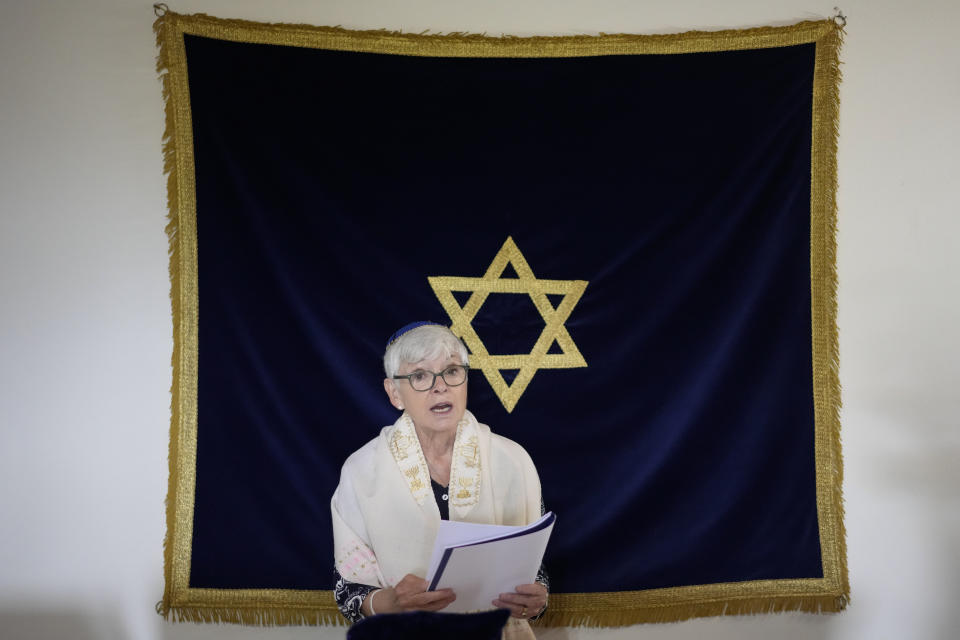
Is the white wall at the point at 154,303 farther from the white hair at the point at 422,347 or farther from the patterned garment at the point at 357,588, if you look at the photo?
the white hair at the point at 422,347

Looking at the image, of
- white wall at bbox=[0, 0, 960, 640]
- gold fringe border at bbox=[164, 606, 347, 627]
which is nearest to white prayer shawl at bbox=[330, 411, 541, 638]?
gold fringe border at bbox=[164, 606, 347, 627]

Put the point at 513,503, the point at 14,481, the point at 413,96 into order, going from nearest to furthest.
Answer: the point at 513,503 → the point at 14,481 → the point at 413,96

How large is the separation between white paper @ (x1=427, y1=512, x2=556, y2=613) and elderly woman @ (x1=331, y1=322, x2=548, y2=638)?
16cm

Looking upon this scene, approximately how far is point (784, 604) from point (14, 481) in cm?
259

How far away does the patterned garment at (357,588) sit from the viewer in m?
2.06

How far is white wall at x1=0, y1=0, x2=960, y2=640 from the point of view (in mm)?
2504

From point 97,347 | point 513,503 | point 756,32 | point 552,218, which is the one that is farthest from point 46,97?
point 756,32

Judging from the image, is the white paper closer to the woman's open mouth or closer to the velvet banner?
the woman's open mouth


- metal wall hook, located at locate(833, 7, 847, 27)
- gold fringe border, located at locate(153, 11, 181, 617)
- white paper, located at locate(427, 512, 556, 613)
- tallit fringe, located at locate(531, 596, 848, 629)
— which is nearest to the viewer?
white paper, located at locate(427, 512, 556, 613)

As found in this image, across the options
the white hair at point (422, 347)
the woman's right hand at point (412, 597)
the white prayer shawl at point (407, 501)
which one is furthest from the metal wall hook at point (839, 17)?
the woman's right hand at point (412, 597)

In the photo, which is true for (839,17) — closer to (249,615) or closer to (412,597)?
(412,597)

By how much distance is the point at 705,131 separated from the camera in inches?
108

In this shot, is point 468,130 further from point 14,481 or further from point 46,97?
point 14,481

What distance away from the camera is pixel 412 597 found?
6.29ft
